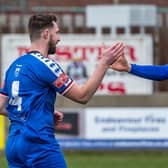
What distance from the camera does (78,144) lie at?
1559 centimetres

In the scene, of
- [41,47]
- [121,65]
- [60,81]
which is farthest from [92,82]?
[121,65]

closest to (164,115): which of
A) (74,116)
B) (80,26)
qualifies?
(74,116)

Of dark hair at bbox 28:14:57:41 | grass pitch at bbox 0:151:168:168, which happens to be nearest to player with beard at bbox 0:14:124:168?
dark hair at bbox 28:14:57:41

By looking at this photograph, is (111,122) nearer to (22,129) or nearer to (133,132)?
(133,132)

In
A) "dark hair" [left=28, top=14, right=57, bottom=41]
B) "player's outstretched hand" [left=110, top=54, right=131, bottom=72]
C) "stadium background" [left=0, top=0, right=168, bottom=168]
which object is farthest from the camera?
"stadium background" [left=0, top=0, right=168, bottom=168]

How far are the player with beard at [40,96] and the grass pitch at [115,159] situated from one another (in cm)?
746

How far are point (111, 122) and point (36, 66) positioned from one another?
10141mm

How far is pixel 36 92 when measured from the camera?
553cm

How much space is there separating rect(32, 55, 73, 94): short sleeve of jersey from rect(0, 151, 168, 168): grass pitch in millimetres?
7575

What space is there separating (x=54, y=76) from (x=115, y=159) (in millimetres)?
9155

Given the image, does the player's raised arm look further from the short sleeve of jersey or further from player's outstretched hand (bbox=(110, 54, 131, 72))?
player's outstretched hand (bbox=(110, 54, 131, 72))

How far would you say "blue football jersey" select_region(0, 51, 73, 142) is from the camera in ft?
18.1

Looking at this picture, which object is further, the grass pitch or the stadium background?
the stadium background

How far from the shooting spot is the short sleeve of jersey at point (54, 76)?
5.50 meters
